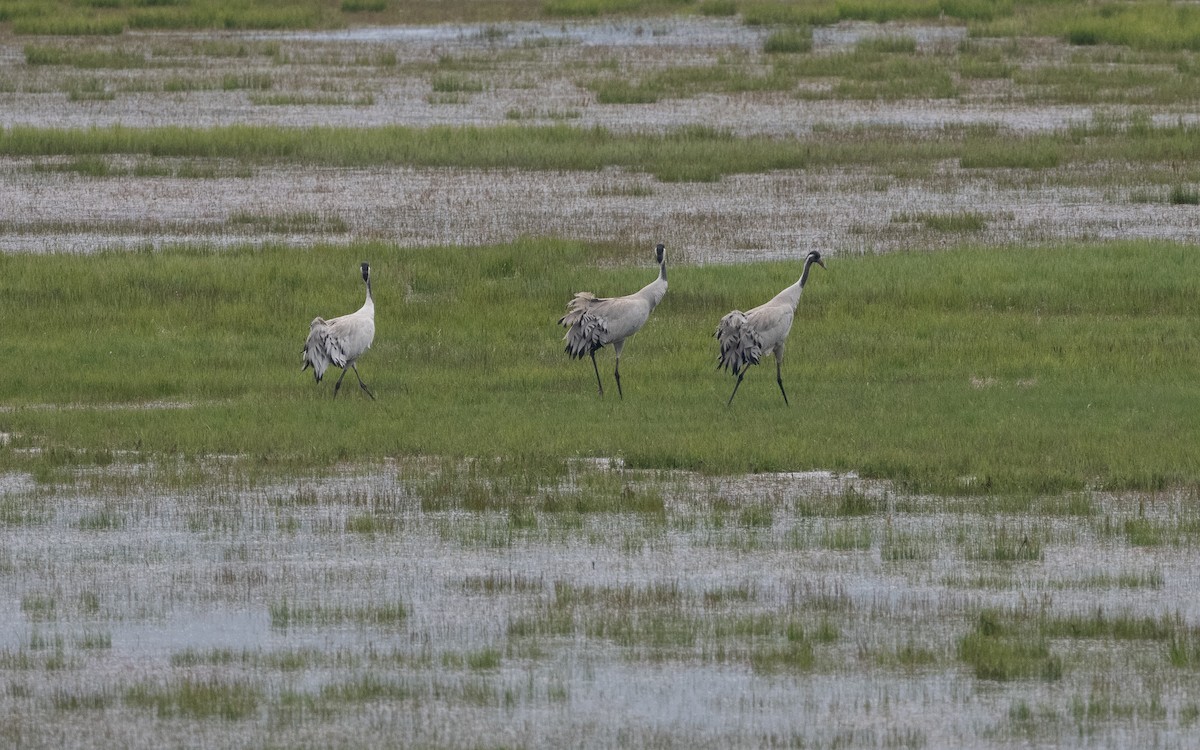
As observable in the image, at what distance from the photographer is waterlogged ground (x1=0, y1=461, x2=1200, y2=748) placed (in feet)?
30.9

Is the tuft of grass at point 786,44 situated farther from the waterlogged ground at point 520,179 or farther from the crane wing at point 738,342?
the crane wing at point 738,342

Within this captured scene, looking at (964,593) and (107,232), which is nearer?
(964,593)

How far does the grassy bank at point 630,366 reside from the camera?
49.0 ft

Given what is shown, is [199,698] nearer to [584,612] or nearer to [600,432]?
[584,612]

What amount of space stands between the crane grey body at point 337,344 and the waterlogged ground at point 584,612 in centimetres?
243

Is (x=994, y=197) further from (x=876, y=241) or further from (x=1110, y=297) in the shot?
(x=1110, y=297)

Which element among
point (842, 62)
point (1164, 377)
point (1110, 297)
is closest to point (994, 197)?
point (1110, 297)

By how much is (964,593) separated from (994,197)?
16.5 meters

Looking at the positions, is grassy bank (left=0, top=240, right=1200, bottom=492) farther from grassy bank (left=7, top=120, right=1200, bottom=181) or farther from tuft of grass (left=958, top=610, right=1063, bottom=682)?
grassy bank (left=7, top=120, right=1200, bottom=181)

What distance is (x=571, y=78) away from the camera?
4047 cm

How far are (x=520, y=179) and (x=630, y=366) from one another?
1135cm

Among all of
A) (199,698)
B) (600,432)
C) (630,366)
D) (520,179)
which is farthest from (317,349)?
(520,179)

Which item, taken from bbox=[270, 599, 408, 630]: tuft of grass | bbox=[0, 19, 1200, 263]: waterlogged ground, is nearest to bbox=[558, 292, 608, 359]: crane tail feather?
bbox=[0, 19, 1200, 263]: waterlogged ground

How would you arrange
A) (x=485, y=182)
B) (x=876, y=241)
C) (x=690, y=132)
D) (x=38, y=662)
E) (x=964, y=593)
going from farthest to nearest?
1. (x=690, y=132)
2. (x=485, y=182)
3. (x=876, y=241)
4. (x=964, y=593)
5. (x=38, y=662)
